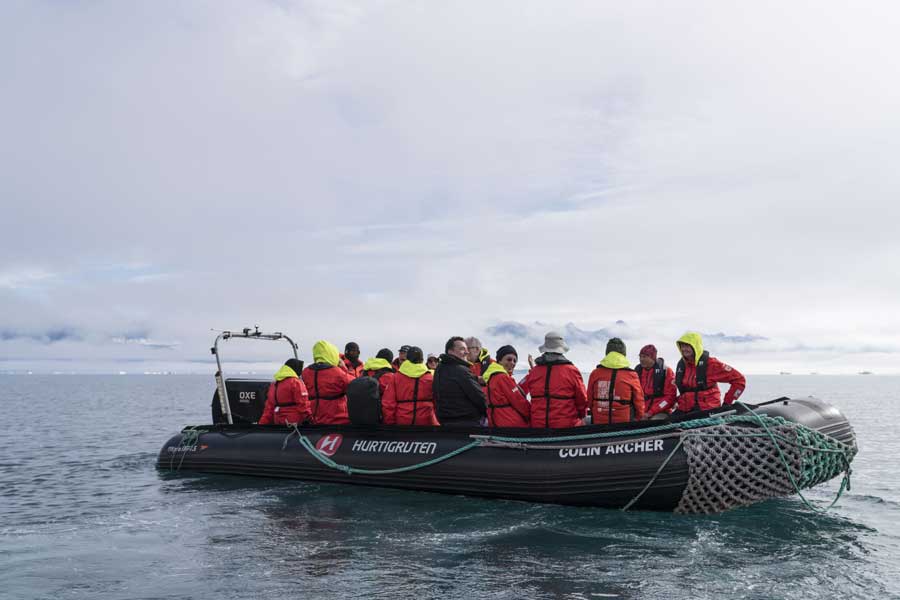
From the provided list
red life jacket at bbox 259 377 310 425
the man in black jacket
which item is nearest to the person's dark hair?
the man in black jacket

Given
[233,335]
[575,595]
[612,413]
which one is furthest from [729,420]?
[233,335]

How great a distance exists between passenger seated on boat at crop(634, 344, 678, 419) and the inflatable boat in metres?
1.68

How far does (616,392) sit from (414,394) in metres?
2.61

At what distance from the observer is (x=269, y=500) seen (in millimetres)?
8805

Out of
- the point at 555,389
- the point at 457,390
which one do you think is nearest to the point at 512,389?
the point at 555,389

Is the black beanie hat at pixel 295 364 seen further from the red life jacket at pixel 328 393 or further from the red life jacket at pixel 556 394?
the red life jacket at pixel 556 394

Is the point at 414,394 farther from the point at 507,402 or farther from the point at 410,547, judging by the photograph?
the point at 410,547

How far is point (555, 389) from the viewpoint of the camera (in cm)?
805

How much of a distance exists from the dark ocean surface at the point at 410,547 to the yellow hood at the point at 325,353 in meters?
1.71

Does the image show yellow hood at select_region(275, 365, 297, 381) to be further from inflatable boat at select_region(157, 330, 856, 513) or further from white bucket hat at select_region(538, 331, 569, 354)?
white bucket hat at select_region(538, 331, 569, 354)

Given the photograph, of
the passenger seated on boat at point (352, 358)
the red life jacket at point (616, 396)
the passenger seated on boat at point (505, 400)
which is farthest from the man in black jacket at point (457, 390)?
the passenger seated on boat at point (352, 358)

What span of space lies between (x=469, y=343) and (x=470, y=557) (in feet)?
10.9

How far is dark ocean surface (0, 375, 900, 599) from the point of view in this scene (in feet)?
18.2

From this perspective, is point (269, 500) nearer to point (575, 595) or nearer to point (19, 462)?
point (575, 595)
